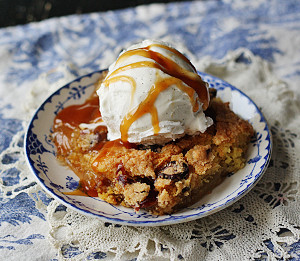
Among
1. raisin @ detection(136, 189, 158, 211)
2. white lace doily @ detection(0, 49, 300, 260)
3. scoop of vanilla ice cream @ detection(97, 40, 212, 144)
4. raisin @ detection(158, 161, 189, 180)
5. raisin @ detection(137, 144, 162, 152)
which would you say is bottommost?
white lace doily @ detection(0, 49, 300, 260)

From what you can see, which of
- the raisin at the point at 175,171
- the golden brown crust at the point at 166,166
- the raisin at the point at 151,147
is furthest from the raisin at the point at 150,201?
the raisin at the point at 151,147

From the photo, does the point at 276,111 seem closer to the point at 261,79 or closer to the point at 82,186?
the point at 261,79

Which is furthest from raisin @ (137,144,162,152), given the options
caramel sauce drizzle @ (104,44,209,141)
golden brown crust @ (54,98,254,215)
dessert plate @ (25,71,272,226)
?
dessert plate @ (25,71,272,226)

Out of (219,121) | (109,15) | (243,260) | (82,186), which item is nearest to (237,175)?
(219,121)

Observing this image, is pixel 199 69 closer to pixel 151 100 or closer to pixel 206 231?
pixel 151 100

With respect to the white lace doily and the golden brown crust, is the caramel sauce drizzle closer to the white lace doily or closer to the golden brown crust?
the golden brown crust

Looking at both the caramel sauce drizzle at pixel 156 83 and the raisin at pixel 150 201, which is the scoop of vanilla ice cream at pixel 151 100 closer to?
the caramel sauce drizzle at pixel 156 83
